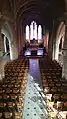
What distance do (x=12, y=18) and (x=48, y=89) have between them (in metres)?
14.5

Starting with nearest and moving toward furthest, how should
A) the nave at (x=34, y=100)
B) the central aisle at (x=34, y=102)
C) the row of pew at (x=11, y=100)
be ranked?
the row of pew at (x=11, y=100)
the nave at (x=34, y=100)
the central aisle at (x=34, y=102)

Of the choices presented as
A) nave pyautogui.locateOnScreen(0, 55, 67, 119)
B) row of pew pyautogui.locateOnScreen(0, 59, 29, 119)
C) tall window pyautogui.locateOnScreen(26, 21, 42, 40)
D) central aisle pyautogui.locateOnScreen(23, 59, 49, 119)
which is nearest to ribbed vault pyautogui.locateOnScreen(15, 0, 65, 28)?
central aisle pyautogui.locateOnScreen(23, 59, 49, 119)

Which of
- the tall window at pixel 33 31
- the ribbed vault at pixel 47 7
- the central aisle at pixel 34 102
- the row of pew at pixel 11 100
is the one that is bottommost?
Result: the central aisle at pixel 34 102

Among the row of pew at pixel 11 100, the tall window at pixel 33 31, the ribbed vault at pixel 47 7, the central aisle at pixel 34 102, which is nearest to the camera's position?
the row of pew at pixel 11 100

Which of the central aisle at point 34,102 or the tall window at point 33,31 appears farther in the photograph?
the tall window at point 33,31

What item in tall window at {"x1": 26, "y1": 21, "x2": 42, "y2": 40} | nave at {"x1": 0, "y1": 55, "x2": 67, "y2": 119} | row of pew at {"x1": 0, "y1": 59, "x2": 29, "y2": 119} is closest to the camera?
row of pew at {"x1": 0, "y1": 59, "x2": 29, "y2": 119}

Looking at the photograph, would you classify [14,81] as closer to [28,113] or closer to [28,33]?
[28,113]

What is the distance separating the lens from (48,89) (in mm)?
10492

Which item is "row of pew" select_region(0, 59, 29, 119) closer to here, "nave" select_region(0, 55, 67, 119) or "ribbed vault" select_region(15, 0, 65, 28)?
"nave" select_region(0, 55, 67, 119)

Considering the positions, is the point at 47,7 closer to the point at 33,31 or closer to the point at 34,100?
the point at 33,31

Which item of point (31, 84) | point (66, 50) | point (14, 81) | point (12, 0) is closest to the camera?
point (14, 81)

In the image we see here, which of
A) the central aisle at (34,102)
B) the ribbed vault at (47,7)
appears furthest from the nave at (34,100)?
the ribbed vault at (47,7)

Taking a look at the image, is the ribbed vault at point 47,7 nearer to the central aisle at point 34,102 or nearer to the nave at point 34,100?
the central aisle at point 34,102

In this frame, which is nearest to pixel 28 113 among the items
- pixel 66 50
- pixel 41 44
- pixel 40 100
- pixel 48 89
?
pixel 40 100
